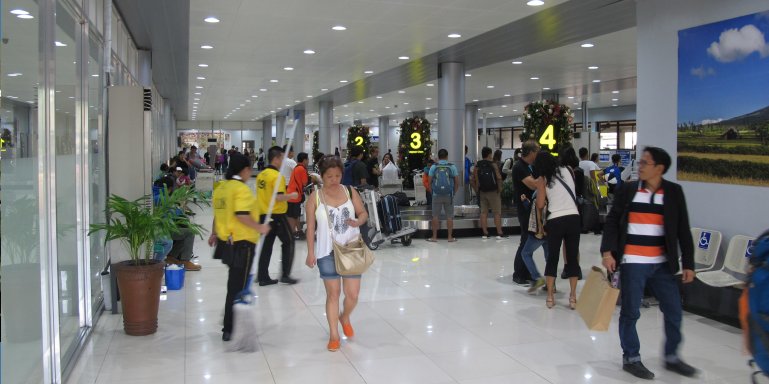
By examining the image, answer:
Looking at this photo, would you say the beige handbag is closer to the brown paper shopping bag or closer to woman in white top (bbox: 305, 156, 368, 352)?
woman in white top (bbox: 305, 156, 368, 352)

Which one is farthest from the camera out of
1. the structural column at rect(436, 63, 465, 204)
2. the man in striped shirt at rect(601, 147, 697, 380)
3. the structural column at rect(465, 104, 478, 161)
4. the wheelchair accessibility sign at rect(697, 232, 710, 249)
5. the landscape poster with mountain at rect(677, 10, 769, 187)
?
the structural column at rect(465, 104, 478, 161)

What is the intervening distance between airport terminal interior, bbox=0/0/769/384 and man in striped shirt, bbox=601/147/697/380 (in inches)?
0.6

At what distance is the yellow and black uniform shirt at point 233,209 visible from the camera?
5.32 metres

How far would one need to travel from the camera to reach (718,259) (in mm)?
6934

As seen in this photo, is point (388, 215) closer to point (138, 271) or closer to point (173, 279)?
point (173, 279)

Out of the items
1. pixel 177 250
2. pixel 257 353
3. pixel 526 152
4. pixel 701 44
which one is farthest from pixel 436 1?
pixel 257 353

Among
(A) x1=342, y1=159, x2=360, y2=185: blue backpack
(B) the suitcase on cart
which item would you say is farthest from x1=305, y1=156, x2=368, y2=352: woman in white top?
(A) x1=342, y1=159, x2=360, y2=185: blue backpack

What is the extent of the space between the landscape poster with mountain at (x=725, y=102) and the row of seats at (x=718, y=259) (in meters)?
0.58

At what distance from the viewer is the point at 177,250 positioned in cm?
885

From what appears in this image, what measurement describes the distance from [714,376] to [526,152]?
11.1ft

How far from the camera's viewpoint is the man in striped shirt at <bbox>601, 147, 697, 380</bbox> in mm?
4586

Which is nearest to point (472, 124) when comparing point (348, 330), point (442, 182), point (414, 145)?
point (414, 145)

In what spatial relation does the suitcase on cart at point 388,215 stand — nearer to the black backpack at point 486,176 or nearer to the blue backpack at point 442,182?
the blue backpack at point 442,182

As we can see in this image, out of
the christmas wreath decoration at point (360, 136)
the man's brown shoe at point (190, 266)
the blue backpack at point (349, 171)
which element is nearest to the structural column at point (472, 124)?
the christmas wreath decoration at point (360, 136)
